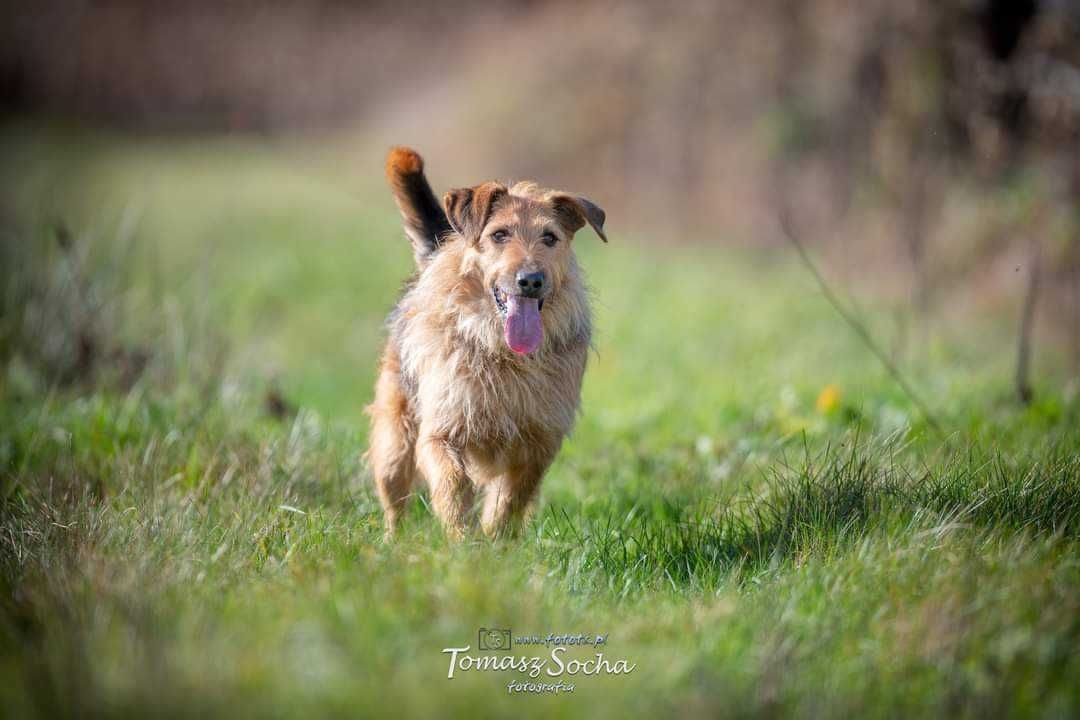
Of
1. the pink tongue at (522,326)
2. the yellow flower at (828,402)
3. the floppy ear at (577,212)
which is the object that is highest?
the floppy ear at (577,212)

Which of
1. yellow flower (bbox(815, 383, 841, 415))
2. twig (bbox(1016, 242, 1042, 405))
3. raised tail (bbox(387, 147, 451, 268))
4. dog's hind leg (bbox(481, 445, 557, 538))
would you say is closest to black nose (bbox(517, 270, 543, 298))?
dog's hind leg (bbox(481, 445, 557, 538))

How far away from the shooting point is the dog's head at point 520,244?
3.82 meters

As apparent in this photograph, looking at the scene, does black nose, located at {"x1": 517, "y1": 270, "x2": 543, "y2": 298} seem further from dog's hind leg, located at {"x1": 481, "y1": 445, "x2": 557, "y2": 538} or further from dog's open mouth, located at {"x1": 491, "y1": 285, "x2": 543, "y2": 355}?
dog's hind leg, located at {"x1": 481, "y1": 445, "x2": 557, "y2": 538}

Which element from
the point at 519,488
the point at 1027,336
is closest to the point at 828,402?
the point at 1027,336

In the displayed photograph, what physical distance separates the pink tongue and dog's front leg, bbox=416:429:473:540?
554 millimetres

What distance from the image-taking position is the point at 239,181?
1947 cm

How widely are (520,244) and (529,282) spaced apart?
229 mm

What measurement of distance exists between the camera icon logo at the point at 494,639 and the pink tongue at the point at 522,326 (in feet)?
4.39

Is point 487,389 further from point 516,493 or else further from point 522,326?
point 516,493

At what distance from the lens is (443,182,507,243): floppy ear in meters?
4.04

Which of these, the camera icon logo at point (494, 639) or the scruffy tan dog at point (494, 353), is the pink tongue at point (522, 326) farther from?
the camera icon logo at point (494, 639)

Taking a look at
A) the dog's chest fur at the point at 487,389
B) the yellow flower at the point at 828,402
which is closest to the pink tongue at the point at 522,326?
the dog's chest fur at the point at 487,389

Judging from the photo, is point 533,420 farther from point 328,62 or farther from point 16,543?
point 328,62

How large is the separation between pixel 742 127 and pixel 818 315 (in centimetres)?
594
